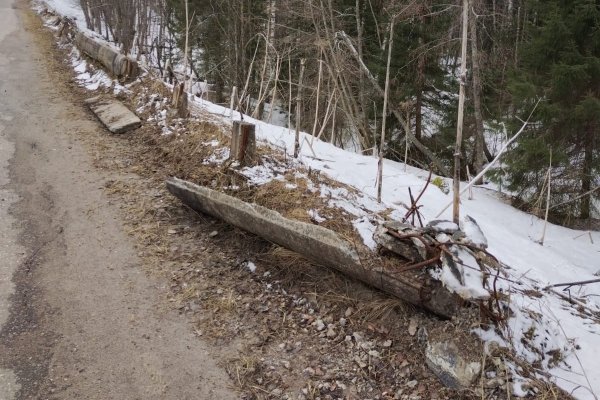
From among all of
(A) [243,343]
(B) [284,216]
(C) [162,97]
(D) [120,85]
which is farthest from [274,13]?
(A) [243,343]

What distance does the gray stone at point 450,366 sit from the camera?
2.47 meters

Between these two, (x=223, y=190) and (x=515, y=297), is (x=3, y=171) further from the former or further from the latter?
(x=515, y=297)

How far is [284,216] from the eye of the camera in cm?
367

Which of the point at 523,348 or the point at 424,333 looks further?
the point at 424,333

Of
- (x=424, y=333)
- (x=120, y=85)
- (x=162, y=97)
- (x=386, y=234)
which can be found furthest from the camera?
(x=120, y=85)

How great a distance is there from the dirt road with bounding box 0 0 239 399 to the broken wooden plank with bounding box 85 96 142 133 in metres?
0.84

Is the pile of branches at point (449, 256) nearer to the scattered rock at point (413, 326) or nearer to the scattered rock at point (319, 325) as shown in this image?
the scattered rock at point (413, 326)

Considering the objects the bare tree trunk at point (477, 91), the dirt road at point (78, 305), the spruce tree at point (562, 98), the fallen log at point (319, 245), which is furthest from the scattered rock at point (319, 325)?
the bare tree trunk at point (477, 91)

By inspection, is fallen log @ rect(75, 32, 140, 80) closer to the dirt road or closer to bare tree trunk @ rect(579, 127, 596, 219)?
the dirt road

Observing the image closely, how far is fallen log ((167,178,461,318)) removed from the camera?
2.73 meters

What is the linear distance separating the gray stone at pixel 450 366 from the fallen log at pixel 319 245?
206 millimetres

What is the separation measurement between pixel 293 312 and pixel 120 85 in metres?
6.42

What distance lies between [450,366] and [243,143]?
2.82 metres

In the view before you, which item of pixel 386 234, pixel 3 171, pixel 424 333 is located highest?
pixel 386 234
